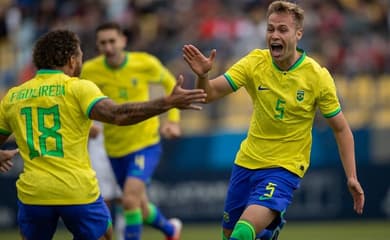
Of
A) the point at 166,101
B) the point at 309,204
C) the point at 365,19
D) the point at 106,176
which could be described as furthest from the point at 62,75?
the point at 365,19

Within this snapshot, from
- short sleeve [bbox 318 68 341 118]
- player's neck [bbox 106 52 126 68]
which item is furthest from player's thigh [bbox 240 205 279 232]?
player's neck [bbox 106 52 126 68]

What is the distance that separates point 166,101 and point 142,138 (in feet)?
17.1

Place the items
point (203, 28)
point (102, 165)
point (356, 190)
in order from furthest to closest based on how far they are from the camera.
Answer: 1. point (203, 28)
2. point (102, 165)
3. point (356, 190)

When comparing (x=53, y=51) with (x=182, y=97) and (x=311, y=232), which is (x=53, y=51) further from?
(x=311, y=232)

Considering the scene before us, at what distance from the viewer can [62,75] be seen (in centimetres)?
827

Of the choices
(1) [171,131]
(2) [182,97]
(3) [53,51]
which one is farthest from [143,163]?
(2) [182,97]

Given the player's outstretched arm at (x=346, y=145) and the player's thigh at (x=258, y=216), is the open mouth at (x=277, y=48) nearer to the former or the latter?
the player's outstretched arm at (x=346, y=145)

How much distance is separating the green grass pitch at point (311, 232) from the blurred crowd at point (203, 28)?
2.00m

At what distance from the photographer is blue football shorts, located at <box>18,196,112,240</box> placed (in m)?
8.27

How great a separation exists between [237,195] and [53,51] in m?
2.22

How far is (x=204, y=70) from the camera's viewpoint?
868 centimetres

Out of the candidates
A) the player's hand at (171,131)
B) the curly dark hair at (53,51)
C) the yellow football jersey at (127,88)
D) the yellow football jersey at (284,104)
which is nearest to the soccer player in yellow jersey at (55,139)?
the curly dark hair at (53,51)

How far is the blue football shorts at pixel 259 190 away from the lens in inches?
352

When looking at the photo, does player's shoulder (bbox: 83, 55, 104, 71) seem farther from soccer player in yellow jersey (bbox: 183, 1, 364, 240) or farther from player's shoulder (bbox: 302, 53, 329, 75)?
player's shoulder (bbox: 302, 53, 329, 75)
